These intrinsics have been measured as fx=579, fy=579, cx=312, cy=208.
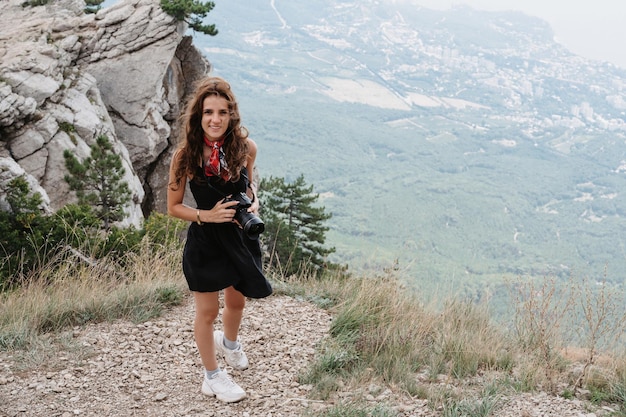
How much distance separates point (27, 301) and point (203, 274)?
220 cm

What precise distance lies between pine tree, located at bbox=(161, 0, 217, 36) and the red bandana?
720 inches

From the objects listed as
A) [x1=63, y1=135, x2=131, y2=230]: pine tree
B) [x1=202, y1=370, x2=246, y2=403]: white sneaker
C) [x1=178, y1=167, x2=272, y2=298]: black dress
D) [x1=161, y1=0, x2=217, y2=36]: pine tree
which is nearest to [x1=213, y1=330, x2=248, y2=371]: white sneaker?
[x1=202, y1=370, x2=246, y2=403]: white sneaker

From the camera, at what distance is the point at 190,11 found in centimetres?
2027

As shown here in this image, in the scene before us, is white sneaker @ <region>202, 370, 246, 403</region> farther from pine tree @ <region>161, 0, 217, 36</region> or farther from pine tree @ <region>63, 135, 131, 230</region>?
pine tree @ <region>161, 0, 217, 36</region>

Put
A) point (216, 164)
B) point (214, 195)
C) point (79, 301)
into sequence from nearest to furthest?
1. point (216, 164)
2. point (214, 195)
3. point (79, 301)

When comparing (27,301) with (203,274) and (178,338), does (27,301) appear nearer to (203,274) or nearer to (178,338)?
(178,338)

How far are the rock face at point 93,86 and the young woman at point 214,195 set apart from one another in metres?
12.5

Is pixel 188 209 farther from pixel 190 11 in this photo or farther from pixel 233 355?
pixel 190 11

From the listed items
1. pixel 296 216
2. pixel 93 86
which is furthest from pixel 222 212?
pixel 296 216

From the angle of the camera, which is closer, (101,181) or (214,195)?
(214,195)

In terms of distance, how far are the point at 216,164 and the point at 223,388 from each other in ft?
4.74

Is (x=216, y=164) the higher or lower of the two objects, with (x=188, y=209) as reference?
higher

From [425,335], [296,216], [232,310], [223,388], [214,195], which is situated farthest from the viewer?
[296,216]

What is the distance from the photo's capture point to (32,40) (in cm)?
1770
